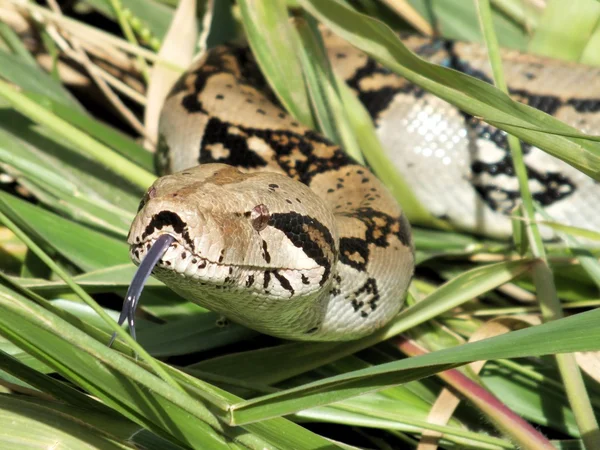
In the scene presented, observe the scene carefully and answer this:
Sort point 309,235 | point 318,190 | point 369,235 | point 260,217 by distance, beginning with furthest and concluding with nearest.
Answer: point 318,190, point 369,235, point 309,235, point 260,217

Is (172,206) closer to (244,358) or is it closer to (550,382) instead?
(244,358)

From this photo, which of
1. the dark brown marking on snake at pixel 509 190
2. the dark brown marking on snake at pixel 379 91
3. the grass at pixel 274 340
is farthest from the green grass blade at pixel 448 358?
the dark brown marking on snake at pixel 379 91

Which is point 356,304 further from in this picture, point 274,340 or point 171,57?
→ point 171,57

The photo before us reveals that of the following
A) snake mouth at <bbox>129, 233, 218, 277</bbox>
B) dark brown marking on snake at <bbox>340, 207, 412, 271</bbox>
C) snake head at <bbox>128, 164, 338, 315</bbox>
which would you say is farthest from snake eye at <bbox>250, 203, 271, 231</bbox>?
dark brown marking on snake at <bbox>340, 207, 412, 271</bbox>

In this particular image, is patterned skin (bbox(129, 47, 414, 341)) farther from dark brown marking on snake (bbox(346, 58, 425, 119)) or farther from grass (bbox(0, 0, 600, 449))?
dark brown marking on snake (bbox(346, 58, 425, 119))

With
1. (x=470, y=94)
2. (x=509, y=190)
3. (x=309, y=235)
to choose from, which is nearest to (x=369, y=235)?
(x=309, y=235)

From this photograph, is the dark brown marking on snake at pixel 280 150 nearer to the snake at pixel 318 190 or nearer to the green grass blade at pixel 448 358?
the snake at pixel 318 190

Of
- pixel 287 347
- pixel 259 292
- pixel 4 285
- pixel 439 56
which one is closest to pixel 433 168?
pixel 439 56
